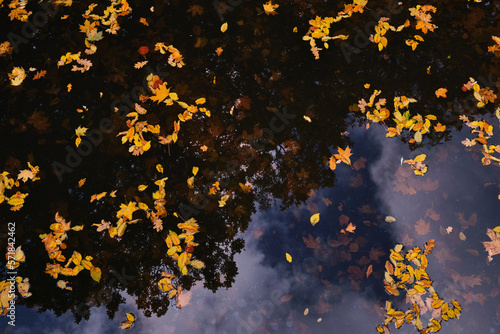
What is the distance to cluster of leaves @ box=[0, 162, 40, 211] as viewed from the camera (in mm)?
3482

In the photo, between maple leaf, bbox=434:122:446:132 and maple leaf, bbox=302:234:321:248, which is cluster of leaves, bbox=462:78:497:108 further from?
maple leaf, bbox=302:234:321:248

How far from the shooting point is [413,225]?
339cm

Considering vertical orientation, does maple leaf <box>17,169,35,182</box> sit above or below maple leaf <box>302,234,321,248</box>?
above

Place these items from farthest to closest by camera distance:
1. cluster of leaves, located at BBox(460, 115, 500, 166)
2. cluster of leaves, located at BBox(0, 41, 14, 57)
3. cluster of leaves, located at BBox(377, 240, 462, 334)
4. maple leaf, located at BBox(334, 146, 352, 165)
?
1. cluster of leaves, located at BBox(0, 41, 14, 57)
2. maple leaf, located at BBox(334, 146, 352, 165)
3. cluster of leaves, located at BBox(460, 115, 500, 166)
4. cluster of leaves, located at BBox(377, 240, 462, 334)

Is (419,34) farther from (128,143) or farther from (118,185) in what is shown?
(118,185)

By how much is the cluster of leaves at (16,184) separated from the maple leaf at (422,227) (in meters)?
4.19

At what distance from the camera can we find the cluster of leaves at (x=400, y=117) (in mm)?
3672

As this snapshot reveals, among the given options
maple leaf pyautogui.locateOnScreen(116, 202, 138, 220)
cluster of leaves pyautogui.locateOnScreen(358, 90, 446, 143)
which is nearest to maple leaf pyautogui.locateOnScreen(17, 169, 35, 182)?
maple leaf pyautogui.locateOnScreen(116, 202, 138, 220)

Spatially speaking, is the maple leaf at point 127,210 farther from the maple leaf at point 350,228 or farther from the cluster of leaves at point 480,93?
the cluster of leaves at point 480,93

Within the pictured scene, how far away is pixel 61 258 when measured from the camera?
3.38 meters

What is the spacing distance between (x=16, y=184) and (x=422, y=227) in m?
4.44

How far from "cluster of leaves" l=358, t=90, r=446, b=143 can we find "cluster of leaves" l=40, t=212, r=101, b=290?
11.4 feet

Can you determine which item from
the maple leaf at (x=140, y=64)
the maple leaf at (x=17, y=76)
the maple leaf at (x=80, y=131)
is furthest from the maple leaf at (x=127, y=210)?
the maple leaf at (x=17, y=76)

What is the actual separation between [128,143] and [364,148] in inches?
107
